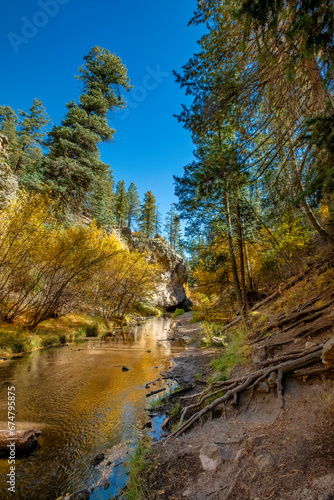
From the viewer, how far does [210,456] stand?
124 inches

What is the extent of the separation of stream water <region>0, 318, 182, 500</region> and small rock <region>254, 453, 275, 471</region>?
7.87 feet

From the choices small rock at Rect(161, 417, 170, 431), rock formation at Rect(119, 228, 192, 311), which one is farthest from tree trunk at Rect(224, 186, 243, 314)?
rock formation at Rect(119, 228, 192, 311)

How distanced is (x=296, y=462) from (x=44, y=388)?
7.64 meters

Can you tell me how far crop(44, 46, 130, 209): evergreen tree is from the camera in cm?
2381

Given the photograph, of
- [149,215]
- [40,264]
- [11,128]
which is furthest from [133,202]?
[40,264]

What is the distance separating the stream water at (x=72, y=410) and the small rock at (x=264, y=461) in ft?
7.87

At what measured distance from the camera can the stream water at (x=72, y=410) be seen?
3840 mm

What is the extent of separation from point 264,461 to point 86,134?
95.4 feet

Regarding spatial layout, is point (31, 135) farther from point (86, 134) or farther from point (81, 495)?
point (81, 495)

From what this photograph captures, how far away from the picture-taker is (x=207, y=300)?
1786cm

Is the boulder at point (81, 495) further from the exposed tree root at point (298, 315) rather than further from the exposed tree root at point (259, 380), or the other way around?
the exposed tree root at point (298, 315)

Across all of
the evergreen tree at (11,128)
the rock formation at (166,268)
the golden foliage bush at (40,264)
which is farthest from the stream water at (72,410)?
the evergreen tree at (11,128)

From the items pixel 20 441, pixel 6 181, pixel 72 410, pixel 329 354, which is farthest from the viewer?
pixel 6 181

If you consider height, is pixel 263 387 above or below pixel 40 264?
below
